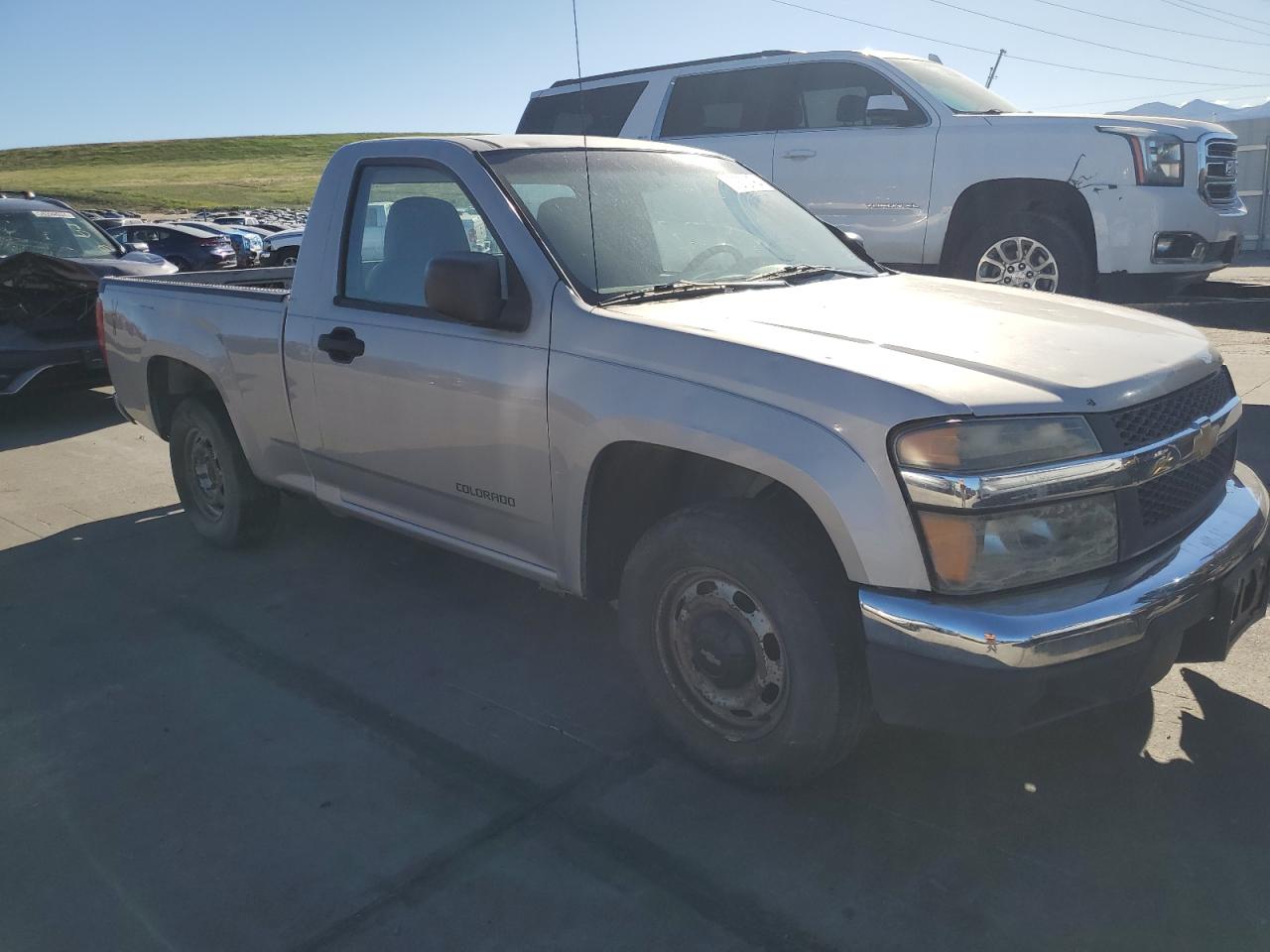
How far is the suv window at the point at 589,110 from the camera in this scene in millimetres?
9344

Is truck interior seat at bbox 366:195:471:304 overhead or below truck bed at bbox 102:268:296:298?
overhead

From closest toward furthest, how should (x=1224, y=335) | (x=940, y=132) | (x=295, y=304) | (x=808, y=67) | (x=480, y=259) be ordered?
(x=480, y=259)
(x=295, y=304)
(x=940, y=132)
(x=808, y=67)
(x=1224, y=335)

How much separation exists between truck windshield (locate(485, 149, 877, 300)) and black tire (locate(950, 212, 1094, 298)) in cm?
357

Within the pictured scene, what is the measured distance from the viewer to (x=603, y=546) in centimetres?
340

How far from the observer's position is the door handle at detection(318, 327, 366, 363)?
399 centimetres

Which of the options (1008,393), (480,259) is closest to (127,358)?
(480,259)

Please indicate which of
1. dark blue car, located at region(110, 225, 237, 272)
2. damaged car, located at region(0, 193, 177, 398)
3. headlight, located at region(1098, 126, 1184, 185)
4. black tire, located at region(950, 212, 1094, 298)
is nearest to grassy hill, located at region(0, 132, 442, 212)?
dark blue car, located at region(110, 225, 237, 272)

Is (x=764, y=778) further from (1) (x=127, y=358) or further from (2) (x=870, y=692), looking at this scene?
(1) (x=127, y=358)

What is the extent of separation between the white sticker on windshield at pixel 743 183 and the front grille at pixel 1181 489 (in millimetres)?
1996

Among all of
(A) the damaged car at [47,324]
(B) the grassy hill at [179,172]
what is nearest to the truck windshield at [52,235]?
(A) the damaged car at [47,324]

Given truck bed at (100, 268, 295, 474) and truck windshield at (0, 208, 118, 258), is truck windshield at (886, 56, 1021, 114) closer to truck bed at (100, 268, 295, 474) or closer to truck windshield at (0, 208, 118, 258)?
truck bed at (100, 268, 295, 474)

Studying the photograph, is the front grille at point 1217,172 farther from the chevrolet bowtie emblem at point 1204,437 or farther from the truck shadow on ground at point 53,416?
the truck shadow on ground at point 53,416

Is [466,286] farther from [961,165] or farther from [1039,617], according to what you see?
[961,165]

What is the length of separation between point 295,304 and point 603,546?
179cm
